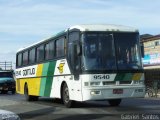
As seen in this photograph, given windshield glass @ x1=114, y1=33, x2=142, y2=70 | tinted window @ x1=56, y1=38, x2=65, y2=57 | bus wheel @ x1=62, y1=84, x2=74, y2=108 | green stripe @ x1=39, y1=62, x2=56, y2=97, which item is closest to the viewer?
windshield glass @ x1=114, y1=33, x2=142, y2=70

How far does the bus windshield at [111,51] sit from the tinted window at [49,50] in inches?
151

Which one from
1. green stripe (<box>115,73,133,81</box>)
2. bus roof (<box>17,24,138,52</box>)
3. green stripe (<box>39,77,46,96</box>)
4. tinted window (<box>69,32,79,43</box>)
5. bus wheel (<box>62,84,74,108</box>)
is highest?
bus roof (<box>17,24,138,52</box>)

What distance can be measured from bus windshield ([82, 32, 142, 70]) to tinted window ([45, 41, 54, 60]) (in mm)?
3843

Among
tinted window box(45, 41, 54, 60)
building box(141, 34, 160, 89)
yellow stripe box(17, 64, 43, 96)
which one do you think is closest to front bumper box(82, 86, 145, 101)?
tinted window box(45, 41, 54, 60)

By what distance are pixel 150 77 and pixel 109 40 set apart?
23163mm

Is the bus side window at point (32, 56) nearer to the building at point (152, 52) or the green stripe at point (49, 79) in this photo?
the green stripe at point (49, 79)

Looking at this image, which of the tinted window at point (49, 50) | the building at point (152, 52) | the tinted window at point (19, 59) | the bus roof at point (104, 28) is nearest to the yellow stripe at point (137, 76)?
the bus roof at point (104, 28)

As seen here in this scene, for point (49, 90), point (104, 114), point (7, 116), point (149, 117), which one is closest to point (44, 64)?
point (49, 90)

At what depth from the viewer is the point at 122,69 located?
1842cm

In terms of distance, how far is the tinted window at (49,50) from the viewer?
71.8 ft

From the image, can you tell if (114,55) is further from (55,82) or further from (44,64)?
(44,64)

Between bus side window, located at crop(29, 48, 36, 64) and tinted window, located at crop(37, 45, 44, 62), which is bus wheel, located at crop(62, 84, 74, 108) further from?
bus side window, located at crop(29, 48, 36, 64)

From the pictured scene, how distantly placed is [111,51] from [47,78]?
5409mm

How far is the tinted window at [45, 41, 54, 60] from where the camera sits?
21.9 m
